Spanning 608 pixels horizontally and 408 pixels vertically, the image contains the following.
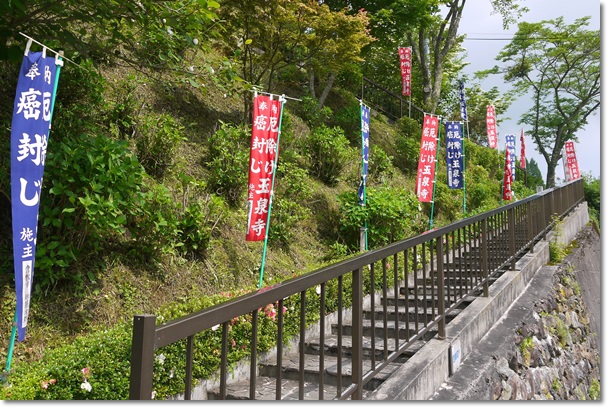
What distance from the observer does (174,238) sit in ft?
16.9

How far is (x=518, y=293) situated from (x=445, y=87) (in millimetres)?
20023

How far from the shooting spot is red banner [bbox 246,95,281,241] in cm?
564

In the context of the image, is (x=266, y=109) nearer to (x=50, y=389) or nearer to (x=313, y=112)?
(x=50, y=389)

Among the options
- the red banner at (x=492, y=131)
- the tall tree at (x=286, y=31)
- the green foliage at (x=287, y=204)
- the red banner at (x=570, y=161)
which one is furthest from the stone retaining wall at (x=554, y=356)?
the red banner at (x=492, y=131)

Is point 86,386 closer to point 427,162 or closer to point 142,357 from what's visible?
point 142,357

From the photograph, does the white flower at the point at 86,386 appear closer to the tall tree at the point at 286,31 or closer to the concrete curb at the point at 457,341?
the concrete curb at the point at 457,341

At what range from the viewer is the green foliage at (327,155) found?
9.23 metres

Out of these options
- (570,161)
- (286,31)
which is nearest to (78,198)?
(286,31)

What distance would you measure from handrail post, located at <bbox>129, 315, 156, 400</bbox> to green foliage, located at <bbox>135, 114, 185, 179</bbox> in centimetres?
479

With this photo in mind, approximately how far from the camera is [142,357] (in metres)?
1.45

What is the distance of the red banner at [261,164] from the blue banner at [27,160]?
8.43 feet

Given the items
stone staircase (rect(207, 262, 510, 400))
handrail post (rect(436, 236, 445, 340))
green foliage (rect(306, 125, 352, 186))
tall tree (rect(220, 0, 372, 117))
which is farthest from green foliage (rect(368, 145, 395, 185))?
handrail post (rect(436, 236, 445, 340))

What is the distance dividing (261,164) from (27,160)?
2.83m

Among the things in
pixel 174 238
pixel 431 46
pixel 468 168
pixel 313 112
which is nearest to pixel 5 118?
pixel 174 238
